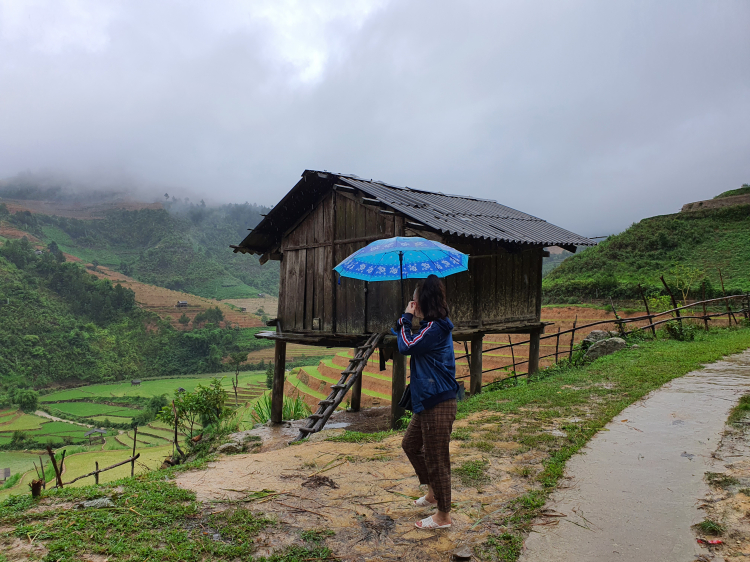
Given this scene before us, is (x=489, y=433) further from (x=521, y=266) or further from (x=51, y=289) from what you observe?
(x=51, y=289)

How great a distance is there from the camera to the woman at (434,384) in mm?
3492

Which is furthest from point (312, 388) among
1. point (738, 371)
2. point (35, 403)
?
point (35, 403)

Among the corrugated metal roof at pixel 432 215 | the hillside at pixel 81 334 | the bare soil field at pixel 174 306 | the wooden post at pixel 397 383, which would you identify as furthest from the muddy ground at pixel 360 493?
the bare soil field at pixel 174 306

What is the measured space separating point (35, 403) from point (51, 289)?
33.1m

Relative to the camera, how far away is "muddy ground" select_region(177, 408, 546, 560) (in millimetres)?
3398

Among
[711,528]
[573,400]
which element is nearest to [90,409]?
[573,400]

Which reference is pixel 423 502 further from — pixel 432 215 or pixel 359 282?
pixel 359 282

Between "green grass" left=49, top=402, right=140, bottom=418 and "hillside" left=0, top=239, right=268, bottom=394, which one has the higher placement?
"hillside" left=0, top=239, right=268, bottom=394

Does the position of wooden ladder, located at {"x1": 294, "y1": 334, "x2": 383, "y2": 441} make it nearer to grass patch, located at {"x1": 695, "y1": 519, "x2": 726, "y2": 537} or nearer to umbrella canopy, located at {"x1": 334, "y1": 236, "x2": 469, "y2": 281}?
umbrella canopy, located at {"x1": 334, "y1": 236, "x2": 469, "y2": 281}

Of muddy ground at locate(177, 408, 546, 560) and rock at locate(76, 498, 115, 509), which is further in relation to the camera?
rock at locate(76, 498, 115, 509)

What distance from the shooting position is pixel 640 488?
4.07m

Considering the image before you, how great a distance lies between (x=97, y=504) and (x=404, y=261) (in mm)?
3441

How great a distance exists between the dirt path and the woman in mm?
680

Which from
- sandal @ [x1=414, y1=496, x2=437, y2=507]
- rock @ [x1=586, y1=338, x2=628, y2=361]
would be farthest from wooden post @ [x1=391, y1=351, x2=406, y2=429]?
rock @ [x1=586, y1=338, x2=628, y2=361]
